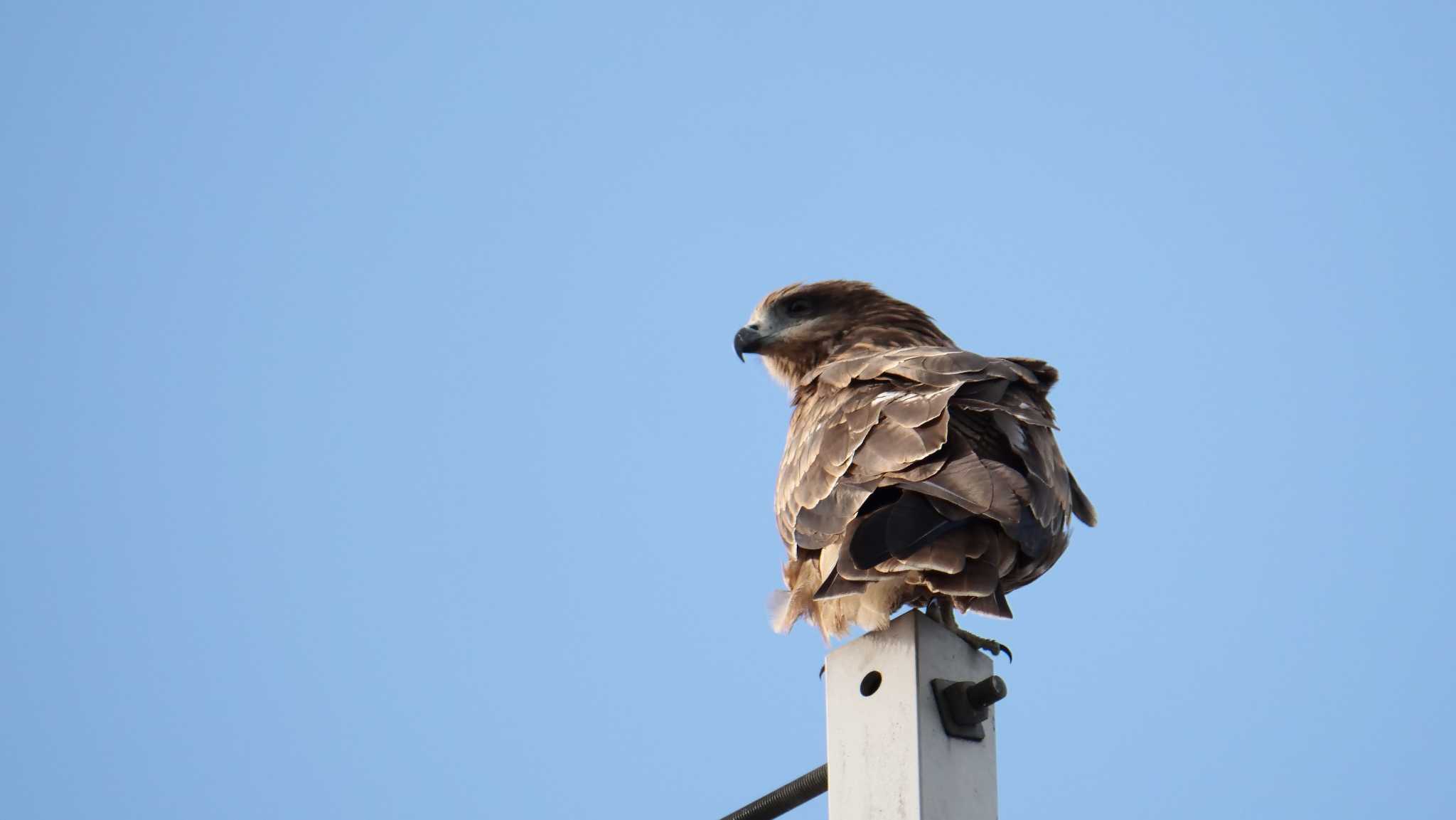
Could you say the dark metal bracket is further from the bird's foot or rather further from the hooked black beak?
the hooked black beak

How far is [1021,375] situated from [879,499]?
3.77 ft

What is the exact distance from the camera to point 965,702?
3459 mm

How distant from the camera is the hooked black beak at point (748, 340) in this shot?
739 centimetres

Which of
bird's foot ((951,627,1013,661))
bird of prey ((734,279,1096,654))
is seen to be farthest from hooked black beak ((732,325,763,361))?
bird's foot ((951,627,1013,661))

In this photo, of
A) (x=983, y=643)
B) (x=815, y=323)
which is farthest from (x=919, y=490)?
(x=815, y=323)

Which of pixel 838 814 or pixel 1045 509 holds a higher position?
pixel 1045 509

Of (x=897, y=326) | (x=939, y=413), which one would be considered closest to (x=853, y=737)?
(x=939, y=413)

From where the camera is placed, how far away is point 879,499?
448 centimetres

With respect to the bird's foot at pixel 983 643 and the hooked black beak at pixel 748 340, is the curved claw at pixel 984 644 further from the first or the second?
the hooked black beak at pixel 748 340

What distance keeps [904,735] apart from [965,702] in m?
0.18

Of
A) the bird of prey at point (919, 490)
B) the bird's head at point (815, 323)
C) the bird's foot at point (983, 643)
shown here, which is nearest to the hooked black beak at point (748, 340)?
the bird's head at point (815, 323)

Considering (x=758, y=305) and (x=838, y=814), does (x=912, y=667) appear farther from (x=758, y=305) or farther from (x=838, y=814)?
(x=758, y=305)

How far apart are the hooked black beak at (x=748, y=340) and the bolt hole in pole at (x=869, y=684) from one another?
3875 millimetres

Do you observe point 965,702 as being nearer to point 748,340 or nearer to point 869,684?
point 869,684
